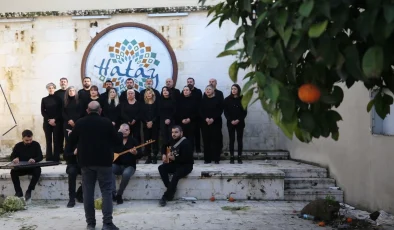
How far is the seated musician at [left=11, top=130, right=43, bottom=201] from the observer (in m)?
8.27

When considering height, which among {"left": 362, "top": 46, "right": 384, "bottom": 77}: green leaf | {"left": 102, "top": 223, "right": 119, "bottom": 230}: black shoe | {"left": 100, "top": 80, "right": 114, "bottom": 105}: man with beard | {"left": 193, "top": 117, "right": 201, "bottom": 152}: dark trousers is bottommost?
{"left": 102, "top": 223, "right": 119, "bottom": 230}: black shoe

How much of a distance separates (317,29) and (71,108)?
8.17 meters

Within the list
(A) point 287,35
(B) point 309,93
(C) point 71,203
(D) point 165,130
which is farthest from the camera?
(D) point 165,130

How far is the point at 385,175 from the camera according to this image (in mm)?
6910

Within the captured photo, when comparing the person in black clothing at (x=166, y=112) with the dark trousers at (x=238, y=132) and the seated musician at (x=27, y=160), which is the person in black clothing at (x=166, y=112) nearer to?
the dark trousers at (x=238, y=132)

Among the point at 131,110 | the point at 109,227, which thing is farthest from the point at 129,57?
the point at 109,227

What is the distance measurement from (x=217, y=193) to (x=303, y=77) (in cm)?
590

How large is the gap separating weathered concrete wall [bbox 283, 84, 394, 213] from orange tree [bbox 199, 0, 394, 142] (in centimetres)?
431

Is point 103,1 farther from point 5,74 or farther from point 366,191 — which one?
point 366,191

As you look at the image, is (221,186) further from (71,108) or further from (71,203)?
(71,108)

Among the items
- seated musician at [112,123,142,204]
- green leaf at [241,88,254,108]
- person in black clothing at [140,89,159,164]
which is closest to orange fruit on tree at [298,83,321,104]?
green leaf at [241,88,254,108]

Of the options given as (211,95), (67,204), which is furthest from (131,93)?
(67,204)

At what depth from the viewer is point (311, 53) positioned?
2.65 m

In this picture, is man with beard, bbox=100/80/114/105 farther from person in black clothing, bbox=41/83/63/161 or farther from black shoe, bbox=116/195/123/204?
black shoe, bbox=116/195/123/204
